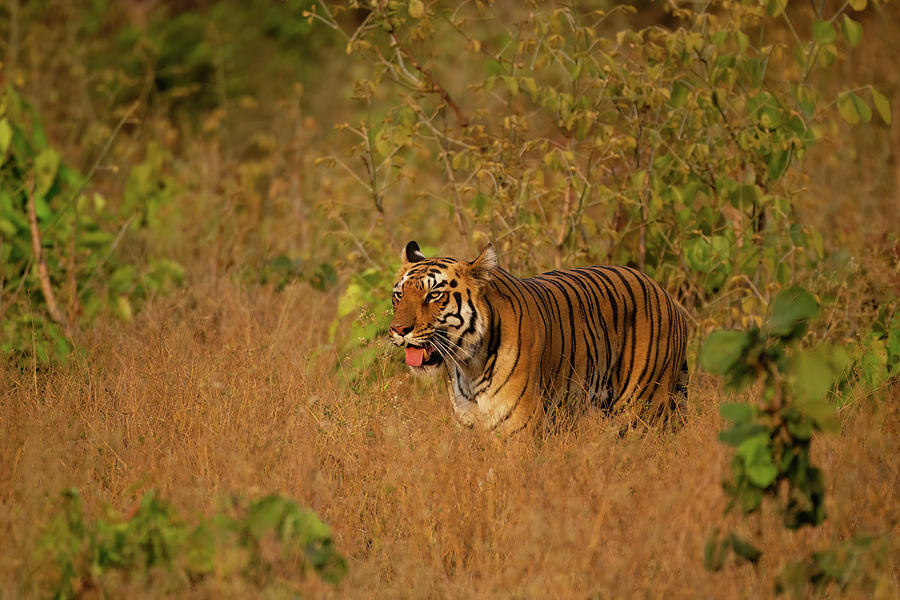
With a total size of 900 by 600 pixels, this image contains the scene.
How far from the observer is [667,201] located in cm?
546

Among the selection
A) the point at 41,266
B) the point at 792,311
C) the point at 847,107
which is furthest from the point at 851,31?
the point at 41,266

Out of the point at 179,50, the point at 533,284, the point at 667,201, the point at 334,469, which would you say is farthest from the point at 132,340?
the point at 179,50

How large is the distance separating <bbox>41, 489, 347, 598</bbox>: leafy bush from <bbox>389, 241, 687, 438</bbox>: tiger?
4.49 ft

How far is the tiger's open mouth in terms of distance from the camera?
429 cm

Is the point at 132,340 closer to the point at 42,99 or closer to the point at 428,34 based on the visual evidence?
the point at 428,34

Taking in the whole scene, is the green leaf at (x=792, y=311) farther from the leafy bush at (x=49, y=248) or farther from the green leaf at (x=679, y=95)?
the leafy bush at (x=49, y=248)

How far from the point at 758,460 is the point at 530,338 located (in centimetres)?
147

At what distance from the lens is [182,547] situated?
299 cm

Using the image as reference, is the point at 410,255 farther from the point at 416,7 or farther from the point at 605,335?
the point at 416,7

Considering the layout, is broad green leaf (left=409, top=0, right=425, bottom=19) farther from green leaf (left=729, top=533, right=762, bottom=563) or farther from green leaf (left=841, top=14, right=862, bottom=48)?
green leaf (left=729, top=533, right=762, bottom=563)

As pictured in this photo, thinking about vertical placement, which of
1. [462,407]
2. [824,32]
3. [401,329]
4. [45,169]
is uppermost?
[824,32]

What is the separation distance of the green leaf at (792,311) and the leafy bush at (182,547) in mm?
1411

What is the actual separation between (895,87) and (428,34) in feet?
18.8

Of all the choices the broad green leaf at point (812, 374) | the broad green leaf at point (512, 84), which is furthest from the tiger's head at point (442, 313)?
the broad green leaf at point (812, 374)
